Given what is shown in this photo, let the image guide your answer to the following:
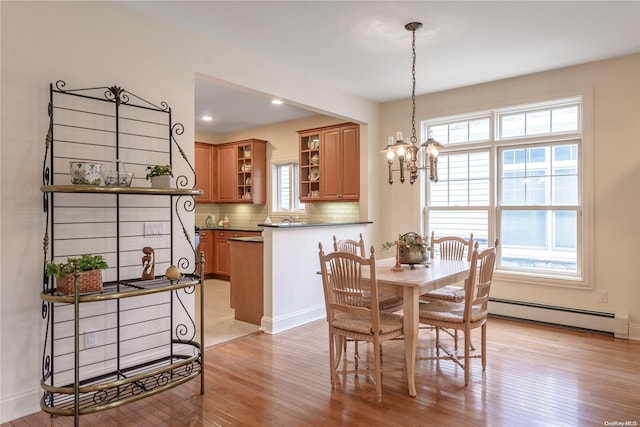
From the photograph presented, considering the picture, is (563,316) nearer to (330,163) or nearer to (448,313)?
(448,313)

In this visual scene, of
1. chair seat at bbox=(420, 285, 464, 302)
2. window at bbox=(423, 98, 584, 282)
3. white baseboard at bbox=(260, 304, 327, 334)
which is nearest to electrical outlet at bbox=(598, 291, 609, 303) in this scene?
window at bbox=(423, 98, 584, 282)

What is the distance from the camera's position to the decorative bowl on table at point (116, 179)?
2.72 metres

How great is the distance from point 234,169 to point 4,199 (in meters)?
5.33

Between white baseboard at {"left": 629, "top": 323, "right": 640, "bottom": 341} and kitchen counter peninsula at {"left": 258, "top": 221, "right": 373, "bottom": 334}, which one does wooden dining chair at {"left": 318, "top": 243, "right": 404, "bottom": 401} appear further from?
white baseboard at {"left": 629, "top": 323, "right": 640, "bottom": 341}

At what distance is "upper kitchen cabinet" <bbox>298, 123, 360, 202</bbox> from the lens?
5.99m

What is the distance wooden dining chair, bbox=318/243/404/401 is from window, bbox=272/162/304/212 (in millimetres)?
4161

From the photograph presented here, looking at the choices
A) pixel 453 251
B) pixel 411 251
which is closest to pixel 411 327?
pixel 411 251

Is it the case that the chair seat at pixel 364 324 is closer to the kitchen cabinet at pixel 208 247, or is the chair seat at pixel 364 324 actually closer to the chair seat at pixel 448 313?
the chair seat at pixel 448 313

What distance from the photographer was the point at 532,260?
4.92 metres

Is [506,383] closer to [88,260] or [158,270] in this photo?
[158,270]

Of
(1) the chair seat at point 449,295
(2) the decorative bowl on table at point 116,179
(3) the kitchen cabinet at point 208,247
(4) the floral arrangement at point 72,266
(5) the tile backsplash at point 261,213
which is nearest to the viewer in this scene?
(4) the floral arrangement at point 72,266

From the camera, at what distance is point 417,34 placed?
3.67 metres

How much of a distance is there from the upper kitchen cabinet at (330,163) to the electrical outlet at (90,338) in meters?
3.88

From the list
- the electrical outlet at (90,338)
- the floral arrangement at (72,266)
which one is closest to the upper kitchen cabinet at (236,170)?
the electrical outlet at (90,338)
